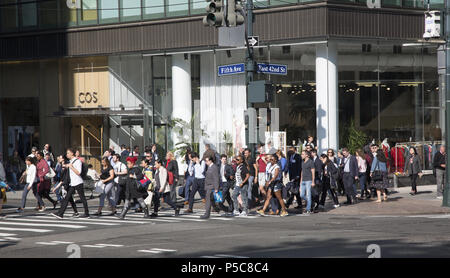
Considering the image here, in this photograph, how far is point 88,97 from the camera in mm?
38344

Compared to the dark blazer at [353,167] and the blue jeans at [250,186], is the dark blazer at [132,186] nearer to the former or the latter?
the blue jeans at [250,186]

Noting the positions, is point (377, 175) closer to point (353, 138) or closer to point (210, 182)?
point (210, 182)

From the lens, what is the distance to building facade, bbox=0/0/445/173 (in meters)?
31.6

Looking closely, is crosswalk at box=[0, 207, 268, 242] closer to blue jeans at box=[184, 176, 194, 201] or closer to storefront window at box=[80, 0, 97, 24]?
blue jeans at box=[184, 176, 194, 201]

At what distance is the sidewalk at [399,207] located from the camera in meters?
22.8

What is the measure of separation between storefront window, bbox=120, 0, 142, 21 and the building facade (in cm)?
4

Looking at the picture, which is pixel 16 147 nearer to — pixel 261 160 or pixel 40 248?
pixel 261 160

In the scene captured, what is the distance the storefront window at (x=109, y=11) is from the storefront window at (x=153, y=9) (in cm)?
158

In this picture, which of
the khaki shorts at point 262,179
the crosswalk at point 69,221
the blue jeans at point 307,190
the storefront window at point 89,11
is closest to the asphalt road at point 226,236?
the crosswalk at point 69,221

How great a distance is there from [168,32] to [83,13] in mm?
4731

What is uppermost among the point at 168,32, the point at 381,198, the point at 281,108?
the point at 168,32

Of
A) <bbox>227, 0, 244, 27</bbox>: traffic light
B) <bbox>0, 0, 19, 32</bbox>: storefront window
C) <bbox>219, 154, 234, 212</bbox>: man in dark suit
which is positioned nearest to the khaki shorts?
<bbox>219, 154, 234, 212</bbox>: man in dark suit

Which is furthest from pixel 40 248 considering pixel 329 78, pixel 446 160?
pixel 329 78

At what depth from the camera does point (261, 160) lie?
2384 cm
